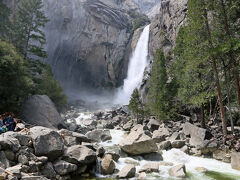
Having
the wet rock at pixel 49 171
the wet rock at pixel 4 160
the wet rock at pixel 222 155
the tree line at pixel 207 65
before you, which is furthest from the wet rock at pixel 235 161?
the wet rock at pixel 4 160

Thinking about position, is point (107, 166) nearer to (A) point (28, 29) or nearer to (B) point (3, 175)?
(B) point (3, 175)

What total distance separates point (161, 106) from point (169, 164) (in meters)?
15.7

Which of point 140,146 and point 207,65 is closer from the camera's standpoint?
point 140,146

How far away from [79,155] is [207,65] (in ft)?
45.0

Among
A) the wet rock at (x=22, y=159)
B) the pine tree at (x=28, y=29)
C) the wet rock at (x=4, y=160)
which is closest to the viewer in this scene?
the wet rock at (x=4, y=160)

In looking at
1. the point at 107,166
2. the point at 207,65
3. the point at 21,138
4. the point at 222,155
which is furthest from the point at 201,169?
the point at 21,138

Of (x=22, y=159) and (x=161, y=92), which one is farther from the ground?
(x=161, y=92)

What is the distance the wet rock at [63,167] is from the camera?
9.70 meters

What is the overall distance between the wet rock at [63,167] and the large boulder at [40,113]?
11895 millimetres

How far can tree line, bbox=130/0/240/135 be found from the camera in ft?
45.8

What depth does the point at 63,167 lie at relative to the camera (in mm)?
9781

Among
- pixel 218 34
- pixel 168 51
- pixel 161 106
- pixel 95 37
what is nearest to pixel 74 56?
pixel 95 37

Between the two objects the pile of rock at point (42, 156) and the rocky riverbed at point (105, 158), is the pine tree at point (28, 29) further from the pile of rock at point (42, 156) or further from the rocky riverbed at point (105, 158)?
the pile of rock at point (42, 156)

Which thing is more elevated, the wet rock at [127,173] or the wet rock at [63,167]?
the wet rock at [63,167]
